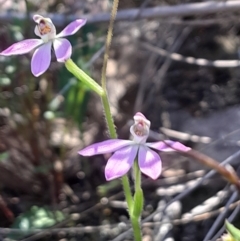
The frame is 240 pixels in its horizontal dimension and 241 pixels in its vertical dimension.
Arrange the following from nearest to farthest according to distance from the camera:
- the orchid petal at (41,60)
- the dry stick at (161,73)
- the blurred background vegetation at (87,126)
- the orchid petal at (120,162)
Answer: the orchid petal at (120,162), the orchid petal at (41,60), the blurred background vegetation at (87,126), the dry stick at (161,73)

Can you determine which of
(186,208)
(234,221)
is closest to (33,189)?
(186,208)

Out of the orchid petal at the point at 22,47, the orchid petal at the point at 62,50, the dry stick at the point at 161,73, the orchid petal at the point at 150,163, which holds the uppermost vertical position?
the dry stick at the point at 161,73

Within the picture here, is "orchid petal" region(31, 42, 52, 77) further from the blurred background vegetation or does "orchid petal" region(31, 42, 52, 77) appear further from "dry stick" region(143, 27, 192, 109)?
"dry stick" region(143, 27, 192, 109)

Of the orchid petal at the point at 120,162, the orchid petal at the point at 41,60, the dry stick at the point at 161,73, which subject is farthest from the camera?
the dry stick at the point at 161,73

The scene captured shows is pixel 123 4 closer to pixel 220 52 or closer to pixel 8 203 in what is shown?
pixel 220 52

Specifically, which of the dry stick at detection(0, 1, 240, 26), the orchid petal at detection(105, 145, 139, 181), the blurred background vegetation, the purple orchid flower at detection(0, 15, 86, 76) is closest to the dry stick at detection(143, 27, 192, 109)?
the blurred background vegetation

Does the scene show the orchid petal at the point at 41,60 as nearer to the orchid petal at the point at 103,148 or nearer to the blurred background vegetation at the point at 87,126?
the orchid petal at the point at 103,148

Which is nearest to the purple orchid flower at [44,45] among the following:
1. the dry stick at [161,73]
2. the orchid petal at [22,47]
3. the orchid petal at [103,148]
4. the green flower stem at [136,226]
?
the orchid petal at [22,47]
